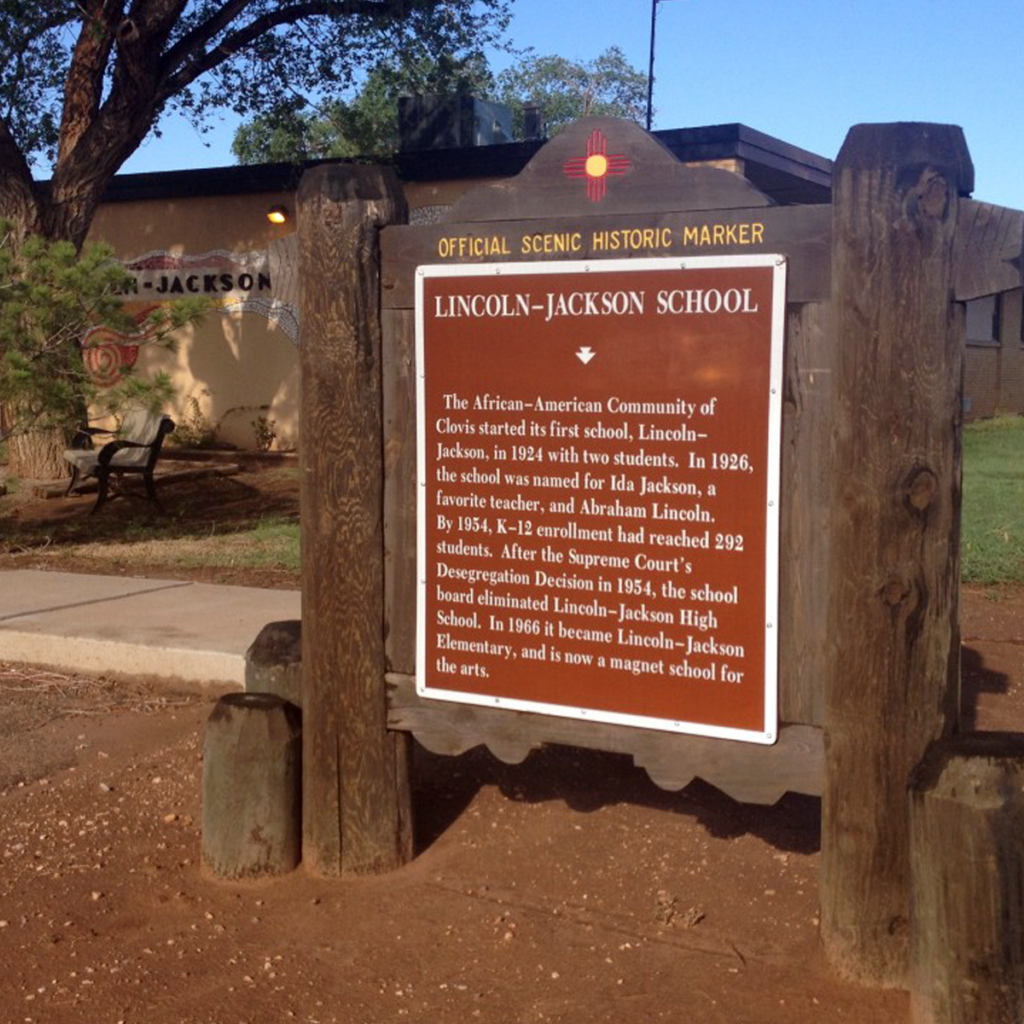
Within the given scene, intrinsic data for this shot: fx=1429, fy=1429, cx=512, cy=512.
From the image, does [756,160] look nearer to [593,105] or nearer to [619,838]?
[619,838]

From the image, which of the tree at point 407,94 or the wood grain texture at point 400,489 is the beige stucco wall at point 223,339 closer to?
the tree at point 407,94

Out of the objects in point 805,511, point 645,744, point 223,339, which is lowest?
point 645,744

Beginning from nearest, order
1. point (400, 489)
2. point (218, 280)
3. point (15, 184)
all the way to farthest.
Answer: point (400, 489) < point (15, 184) < point (218, 280)

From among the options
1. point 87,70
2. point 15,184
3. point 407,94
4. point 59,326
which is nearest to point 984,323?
point 407,94

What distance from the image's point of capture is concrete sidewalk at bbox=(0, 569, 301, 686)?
21.2 feet

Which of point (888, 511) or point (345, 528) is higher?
point (888, 511)

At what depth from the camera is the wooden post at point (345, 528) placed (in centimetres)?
408

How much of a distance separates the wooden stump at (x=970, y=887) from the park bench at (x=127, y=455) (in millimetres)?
10649

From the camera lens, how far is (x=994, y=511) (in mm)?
12195

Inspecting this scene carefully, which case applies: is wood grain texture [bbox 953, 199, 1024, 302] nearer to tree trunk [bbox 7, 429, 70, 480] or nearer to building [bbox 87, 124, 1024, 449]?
tree trunk [bbox 7, 429, 70, 480]

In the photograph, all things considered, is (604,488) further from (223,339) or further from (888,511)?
(223,339)

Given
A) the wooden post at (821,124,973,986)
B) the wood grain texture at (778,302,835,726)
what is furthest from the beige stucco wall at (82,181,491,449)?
the wooden post at (821,124,973,986)

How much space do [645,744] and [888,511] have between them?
36.5 inches

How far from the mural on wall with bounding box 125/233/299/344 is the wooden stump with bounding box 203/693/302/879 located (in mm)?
13465
